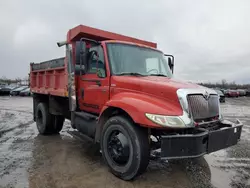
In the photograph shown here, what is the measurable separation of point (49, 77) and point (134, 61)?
299 cm

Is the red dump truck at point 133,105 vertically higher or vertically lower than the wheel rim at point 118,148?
higher

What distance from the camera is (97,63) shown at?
4602 mm

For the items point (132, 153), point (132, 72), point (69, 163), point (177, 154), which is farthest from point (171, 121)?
point (69, 163)

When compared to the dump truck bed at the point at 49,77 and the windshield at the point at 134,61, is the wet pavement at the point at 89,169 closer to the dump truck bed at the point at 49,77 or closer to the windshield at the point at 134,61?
the dump truck bed at the point at 49,77

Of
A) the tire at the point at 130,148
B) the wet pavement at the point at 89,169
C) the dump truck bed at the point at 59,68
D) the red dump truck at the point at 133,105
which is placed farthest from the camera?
the dump truck bed at the point at 59,68

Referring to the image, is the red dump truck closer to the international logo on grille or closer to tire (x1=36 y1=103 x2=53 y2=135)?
the international logo on grille

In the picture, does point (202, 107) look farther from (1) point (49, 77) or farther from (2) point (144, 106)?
(1) point (49, 77)

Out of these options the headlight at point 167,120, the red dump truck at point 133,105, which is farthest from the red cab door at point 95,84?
the headlight at point 167,120

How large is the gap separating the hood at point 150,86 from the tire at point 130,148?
1.95ft

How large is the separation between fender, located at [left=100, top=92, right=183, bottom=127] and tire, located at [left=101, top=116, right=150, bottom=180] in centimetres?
26

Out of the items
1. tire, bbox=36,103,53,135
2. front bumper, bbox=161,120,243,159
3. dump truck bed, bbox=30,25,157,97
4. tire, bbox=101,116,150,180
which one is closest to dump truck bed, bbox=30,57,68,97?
dump truck bed, bbox=30,25,157,97

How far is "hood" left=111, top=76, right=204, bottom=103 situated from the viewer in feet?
11.4

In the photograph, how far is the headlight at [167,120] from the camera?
3.14 m

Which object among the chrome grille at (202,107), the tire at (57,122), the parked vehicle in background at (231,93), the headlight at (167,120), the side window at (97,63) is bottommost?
the parked vehicle in background at (231,93)
